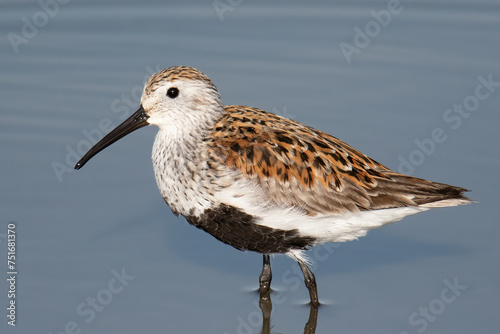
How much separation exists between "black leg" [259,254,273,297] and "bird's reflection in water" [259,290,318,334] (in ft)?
0.13

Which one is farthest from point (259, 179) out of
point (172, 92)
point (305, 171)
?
point (172, 92)

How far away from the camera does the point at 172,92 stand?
943cm

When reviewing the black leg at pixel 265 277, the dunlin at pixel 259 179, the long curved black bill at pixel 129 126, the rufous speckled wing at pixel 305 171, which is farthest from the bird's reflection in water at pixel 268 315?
the long curved black bill at pixel 129 126

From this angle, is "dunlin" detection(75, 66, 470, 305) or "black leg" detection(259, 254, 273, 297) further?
"black leg" detection(259, 254, 273, 297)

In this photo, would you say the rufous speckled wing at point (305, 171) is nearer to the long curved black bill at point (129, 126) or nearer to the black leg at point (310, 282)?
the long curved black bill at point (129, 126)

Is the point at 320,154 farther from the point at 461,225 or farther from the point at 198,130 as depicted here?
the point at 461,225

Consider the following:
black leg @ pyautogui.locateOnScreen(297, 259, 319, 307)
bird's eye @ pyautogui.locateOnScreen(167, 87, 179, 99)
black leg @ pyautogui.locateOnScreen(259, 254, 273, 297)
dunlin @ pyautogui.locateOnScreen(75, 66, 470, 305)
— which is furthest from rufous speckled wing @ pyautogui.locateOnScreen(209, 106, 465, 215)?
black leg @ pyautogui.locateOnScreen(259, 254, 273, 297)

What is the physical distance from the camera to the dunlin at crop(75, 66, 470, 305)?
9.16 meters

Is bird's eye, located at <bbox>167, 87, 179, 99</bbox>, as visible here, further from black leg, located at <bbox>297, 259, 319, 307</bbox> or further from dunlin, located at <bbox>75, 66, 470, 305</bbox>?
black leg, located at <bbox>297, 259, 319, 307</bbox>

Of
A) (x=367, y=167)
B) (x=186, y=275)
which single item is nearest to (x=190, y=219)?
(x=186, y=275)

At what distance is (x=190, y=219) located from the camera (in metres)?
9.38

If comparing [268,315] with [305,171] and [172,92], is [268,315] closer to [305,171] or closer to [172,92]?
[305,171]

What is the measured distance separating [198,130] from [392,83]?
206 inches

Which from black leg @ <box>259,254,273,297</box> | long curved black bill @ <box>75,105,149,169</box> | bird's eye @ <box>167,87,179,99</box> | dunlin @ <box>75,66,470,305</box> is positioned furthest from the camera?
black leg @ <box>259,254,273,297</box>
